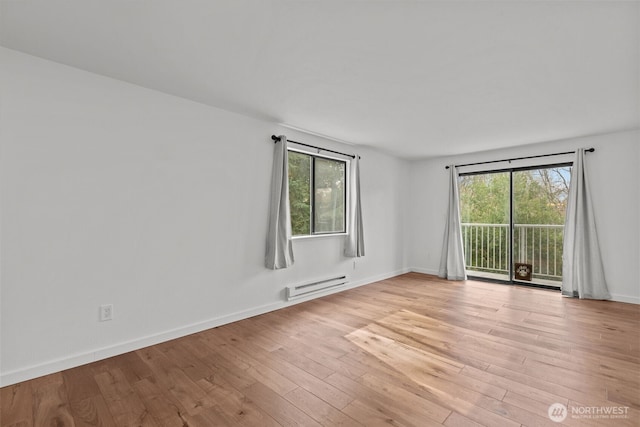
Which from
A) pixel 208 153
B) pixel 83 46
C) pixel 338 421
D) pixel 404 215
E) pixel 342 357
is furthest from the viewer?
pixel 404 215

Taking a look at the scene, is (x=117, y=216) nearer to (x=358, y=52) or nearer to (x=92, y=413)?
(x=92, y=413)

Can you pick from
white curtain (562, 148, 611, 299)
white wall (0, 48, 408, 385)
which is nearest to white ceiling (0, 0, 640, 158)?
white wall (0, 48, 408, 385)

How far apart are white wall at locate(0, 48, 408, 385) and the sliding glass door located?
12.8 ft

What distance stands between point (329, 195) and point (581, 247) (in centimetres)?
356

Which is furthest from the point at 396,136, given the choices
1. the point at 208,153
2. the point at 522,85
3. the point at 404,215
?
the point at 208,153

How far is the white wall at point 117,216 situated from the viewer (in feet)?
6.76

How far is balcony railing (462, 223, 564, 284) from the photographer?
466 cm

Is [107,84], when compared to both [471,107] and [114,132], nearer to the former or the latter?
[114,132]

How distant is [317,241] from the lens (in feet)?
13.6

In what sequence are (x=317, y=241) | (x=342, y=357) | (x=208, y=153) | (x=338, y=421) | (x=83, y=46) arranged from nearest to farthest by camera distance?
(x=338, y=421) < (x=83, y=46) < (x=342, y=357) < (x=208, y=153) < (x=317, y=241)

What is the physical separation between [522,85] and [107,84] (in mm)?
3486

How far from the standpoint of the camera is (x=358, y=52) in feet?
6.72

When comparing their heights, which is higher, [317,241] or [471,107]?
[471,107]

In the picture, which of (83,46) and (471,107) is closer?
(83,46)
